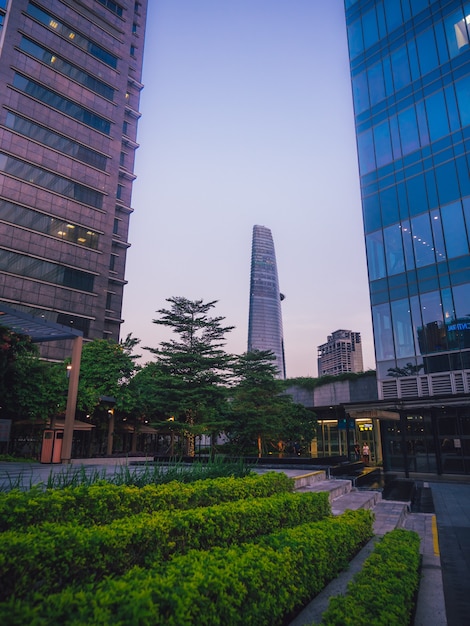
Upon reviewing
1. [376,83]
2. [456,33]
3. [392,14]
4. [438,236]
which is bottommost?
[438,236]

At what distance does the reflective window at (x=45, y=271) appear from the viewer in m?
42.9

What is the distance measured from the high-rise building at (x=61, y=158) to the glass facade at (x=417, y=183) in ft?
119

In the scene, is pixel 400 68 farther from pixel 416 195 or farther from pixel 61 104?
pixel 61 104

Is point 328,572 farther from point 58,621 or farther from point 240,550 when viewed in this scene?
point 58,621

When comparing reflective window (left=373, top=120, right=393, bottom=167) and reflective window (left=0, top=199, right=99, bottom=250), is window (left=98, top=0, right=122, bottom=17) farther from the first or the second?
reflective window (left=373, top=120, right=393, bottom=167)

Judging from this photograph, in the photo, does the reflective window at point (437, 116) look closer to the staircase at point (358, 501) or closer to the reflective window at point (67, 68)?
the staircase at point (358, 501)

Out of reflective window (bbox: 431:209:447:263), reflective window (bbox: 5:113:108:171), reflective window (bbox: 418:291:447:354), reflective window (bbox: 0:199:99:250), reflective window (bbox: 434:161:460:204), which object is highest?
reflective window (bbox: 5:113:108:171)

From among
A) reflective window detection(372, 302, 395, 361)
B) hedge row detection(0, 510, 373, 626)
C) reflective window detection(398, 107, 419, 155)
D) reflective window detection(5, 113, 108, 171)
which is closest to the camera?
hedge row detection(0, 510, 373, 626)

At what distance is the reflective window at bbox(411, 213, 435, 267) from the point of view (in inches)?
938

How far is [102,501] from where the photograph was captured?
15.8 ft

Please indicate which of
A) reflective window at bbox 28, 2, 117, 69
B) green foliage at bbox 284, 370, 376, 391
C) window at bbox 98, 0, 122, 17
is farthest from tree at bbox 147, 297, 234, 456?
window at bbox 98, 0, 122, 17

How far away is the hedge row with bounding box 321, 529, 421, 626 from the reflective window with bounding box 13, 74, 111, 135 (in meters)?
59.6

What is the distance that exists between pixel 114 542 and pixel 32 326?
16.0 metres

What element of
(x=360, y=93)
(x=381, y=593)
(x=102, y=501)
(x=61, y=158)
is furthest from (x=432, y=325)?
(x=61, y=158)
